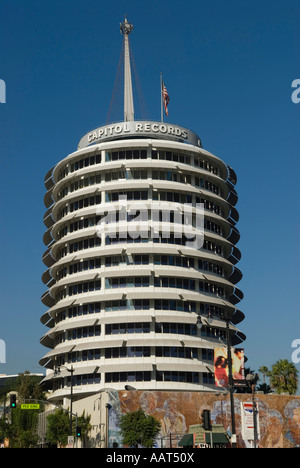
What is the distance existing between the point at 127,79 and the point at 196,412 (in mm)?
54501

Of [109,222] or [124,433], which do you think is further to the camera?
[109,222]

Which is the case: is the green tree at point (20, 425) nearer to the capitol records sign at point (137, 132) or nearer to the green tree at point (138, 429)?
the green tree at point (138, 429)

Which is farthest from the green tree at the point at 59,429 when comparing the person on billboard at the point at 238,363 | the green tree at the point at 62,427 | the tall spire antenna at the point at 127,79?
the tall spire antenna at the point at 127,79

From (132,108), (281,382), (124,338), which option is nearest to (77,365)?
(124,338)

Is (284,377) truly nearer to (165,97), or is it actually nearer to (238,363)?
(238,363)

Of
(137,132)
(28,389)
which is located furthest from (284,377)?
(28,389)

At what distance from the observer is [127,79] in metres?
102

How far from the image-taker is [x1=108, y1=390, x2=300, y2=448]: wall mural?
230 feet

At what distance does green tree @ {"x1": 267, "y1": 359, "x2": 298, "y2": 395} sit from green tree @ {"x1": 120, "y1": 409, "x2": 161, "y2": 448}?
30.0m

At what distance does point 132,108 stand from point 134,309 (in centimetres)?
3367

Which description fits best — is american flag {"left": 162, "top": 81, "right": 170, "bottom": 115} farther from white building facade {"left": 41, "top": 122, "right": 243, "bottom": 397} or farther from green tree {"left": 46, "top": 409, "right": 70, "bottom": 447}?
green tree {"left": 46, "top": 409, "right": 70, "bottom": 447}

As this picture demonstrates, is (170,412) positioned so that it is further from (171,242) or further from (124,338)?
(171,242)

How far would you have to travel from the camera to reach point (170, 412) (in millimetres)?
71438
